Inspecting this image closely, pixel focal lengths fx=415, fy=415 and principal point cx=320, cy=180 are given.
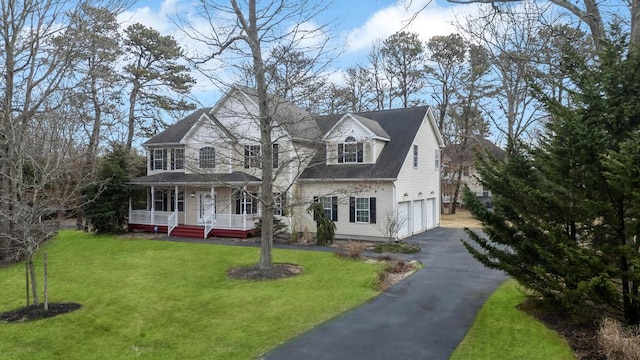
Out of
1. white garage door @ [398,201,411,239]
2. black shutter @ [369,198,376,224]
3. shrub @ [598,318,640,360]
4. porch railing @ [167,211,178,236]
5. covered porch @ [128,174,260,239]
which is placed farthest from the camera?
porch railing @ [167,211,178,236]

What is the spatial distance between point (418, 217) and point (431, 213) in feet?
8.76

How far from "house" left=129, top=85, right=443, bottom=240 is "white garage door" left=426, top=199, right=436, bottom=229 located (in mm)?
65

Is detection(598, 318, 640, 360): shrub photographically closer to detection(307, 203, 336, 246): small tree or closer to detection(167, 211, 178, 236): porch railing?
detection(307, 203, 336, 246): small tree

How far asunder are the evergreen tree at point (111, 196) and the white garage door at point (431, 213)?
18.6 meters

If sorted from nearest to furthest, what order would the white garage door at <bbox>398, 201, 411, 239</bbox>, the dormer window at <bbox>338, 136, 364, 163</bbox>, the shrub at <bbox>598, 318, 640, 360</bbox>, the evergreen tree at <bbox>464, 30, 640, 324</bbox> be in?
1. the shrub at <bbox>598, 318, 640, 360</bbox>
2. the evergreen tree at <bbox>464, 30, 640, 324</bbox>
3. the white garage door at <bbox>398, 201, 411, 239</bbox>
4. the dormer window at <bbox>338, 136, 364, 163</bbox>

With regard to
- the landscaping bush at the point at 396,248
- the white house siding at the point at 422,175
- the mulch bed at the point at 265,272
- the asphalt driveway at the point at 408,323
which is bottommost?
the asphalt driveway at the point at 408,323

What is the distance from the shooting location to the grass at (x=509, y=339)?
23.4 ft

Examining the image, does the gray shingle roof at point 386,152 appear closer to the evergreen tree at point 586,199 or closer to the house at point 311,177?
the house at point 311,177

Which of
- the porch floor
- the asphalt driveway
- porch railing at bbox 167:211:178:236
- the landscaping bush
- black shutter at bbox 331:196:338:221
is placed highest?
black shutter at bbox 331:196:338:221

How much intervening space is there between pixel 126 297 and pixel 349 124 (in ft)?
48.4

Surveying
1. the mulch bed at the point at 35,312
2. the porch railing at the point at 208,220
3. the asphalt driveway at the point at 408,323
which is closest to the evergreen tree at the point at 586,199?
the asphalt driveway at the point at 408,323

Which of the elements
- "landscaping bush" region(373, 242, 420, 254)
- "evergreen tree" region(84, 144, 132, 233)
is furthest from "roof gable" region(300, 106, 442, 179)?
"evergreen tree" region(84, 144, 132, 233)

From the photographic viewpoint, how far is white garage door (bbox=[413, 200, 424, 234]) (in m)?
24.0

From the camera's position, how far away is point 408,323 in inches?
353
